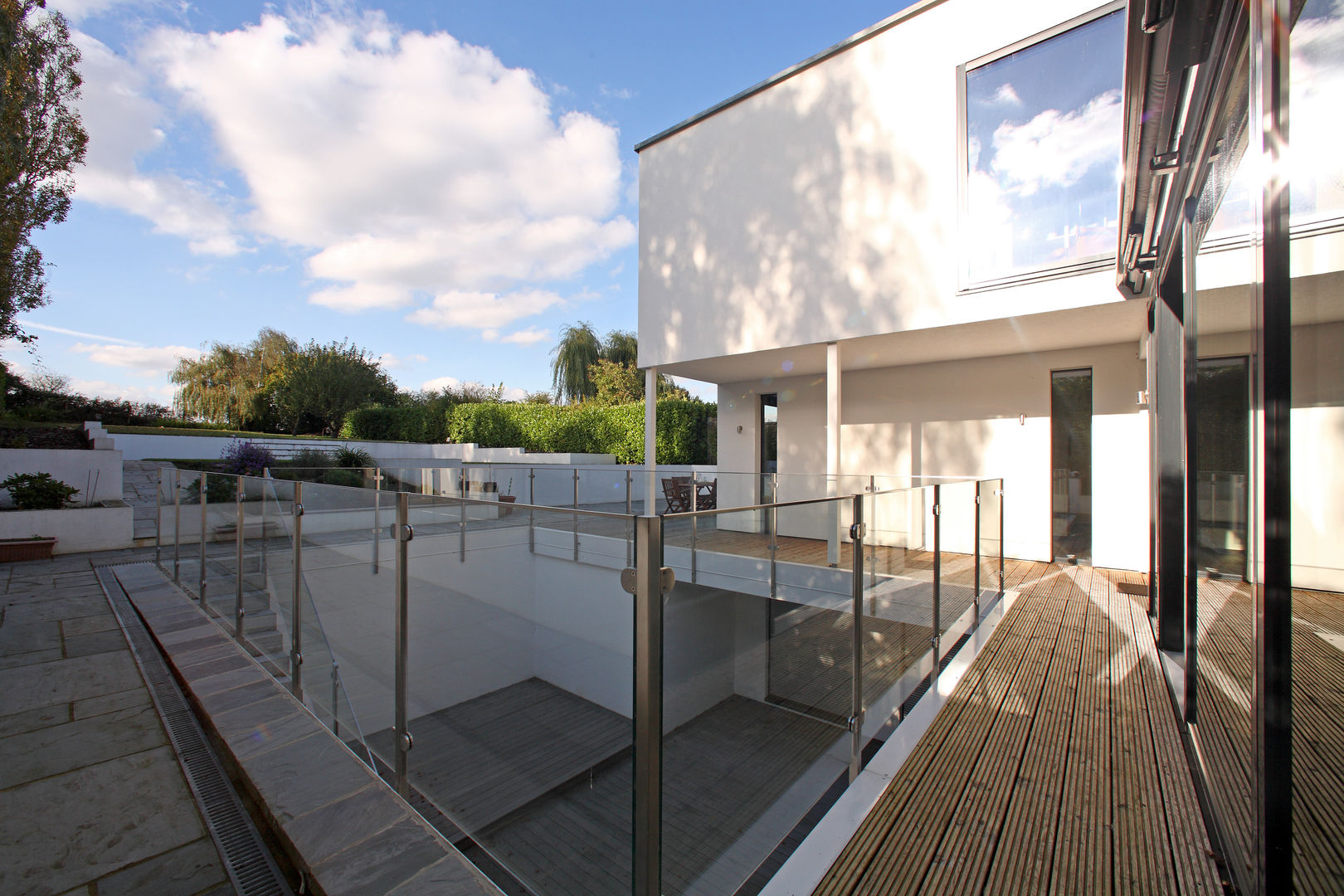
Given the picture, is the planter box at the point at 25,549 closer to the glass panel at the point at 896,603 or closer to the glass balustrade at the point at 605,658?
the glass balustrade at the point at 605,658

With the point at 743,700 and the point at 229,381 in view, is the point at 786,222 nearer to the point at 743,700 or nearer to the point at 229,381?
the point at 743,700

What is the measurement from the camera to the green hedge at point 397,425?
21.0 meters

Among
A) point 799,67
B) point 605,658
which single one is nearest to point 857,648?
Answer: point 605,658

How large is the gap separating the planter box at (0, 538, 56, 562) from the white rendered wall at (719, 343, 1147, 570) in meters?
9.88

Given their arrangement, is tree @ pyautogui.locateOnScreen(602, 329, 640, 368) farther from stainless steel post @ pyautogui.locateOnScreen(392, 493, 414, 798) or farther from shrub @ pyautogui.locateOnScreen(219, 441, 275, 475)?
stainless steel post @ pyautogui.locateOnScreen(392, 493, 414, 798)

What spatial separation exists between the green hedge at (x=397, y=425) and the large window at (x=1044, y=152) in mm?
19388

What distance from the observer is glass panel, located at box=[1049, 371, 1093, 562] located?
22.3ft

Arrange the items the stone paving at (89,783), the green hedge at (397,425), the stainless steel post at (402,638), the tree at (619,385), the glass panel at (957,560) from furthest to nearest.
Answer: the tree at (619,385)
the green hedge at (397,425)
the glass panel at (957,560)
the stainless steel post at (402,638)
the stone paving at (89,783)

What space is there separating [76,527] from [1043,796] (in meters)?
11.6

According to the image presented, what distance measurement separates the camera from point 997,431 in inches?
291

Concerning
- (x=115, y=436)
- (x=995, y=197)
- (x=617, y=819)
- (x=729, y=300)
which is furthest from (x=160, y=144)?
(x=617, y=819)

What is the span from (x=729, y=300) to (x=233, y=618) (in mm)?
6520

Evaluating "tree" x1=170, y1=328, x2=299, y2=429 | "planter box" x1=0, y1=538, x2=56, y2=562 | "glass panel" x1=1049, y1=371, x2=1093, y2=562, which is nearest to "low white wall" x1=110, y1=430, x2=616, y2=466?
"planter box" x1=0, y1=538, x2=56, y2=562

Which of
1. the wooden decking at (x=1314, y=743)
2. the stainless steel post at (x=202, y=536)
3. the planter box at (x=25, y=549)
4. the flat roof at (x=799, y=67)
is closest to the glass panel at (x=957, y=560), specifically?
the wooden decking at (x=1314, y=743)
